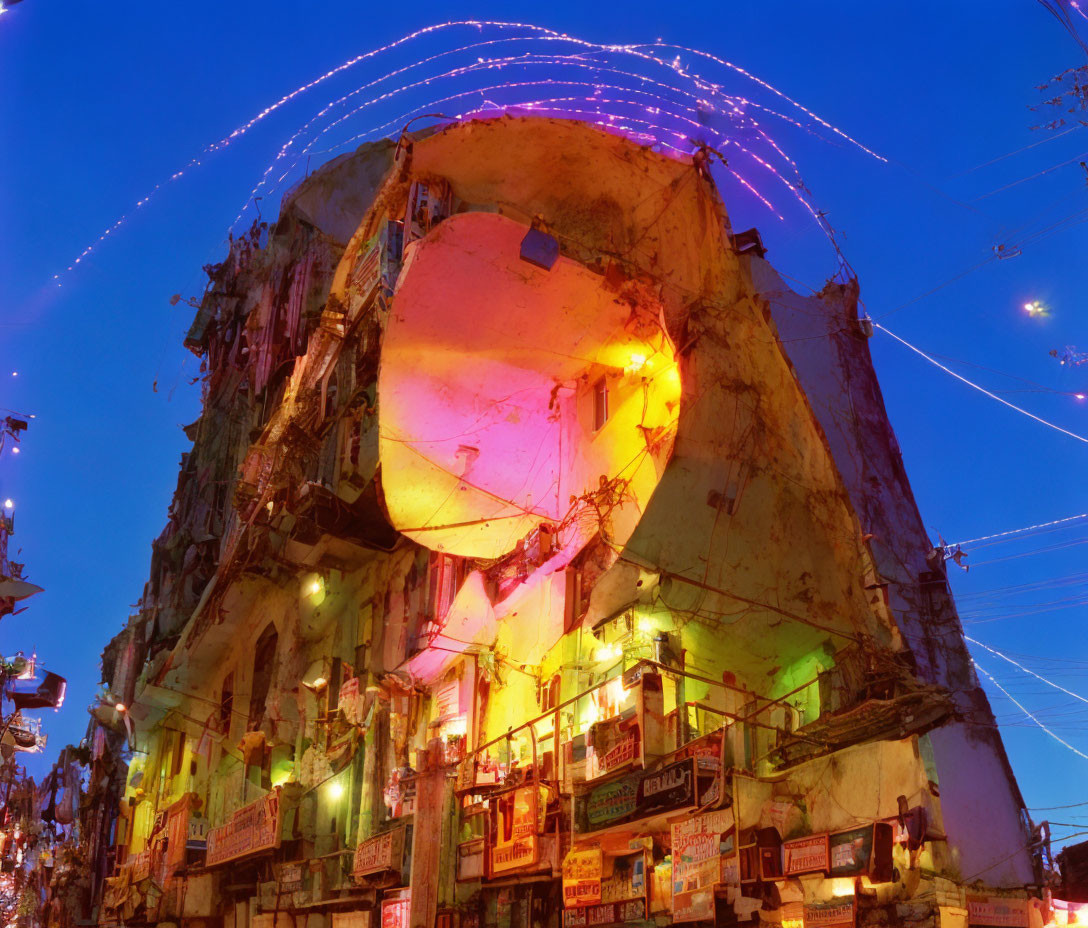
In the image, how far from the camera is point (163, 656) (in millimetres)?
33844

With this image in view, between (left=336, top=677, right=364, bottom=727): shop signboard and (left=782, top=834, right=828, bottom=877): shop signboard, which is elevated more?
(left=336, top=677, right=364, bottom=727): shop signboard

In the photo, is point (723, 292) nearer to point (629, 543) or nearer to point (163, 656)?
point (629, 543)

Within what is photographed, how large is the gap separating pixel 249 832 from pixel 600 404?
45.5ft

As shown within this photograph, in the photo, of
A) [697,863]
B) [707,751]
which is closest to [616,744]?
[707,751]

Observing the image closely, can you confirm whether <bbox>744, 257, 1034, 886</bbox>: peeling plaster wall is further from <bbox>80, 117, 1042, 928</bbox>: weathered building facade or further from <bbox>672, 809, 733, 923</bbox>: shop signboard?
<bbox>672, 809, 733, 923</bbox>: shop signboard

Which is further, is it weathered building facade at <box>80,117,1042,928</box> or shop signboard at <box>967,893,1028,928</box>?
weathered building facade at <box>80,117,1042,928</box>

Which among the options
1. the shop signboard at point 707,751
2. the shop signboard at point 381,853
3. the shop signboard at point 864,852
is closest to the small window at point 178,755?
the shop signboard at point 381,853

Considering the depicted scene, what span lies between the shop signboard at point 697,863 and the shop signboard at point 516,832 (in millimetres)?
2955

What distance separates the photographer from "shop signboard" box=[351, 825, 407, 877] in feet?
60.9

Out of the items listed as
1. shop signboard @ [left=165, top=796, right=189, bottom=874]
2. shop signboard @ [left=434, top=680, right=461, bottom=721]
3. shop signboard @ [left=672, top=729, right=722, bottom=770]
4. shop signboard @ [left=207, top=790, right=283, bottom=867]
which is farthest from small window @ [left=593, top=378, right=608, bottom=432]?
shop signboard @ [left=165, top=796, right=189, bottom=874]

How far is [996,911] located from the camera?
12.5 m

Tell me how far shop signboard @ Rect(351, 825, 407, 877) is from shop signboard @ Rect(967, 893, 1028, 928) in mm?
10670

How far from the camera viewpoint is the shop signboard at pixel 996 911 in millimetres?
12305

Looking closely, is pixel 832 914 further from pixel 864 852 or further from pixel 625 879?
pixel 625 879
